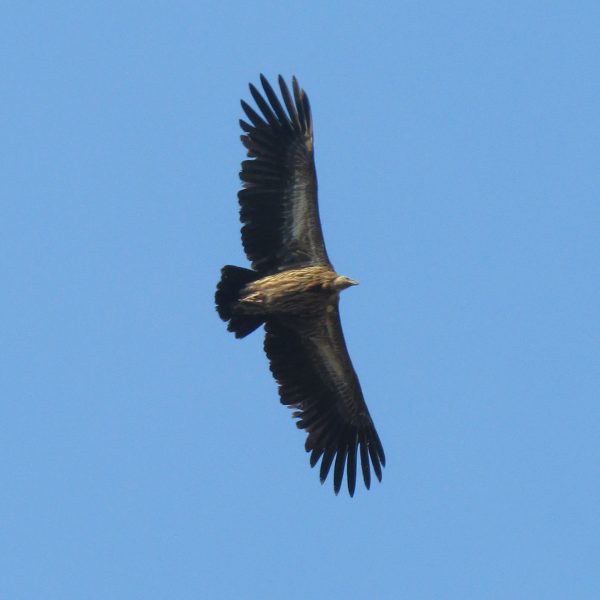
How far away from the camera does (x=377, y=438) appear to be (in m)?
19.3

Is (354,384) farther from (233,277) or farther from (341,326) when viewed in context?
(233,277)

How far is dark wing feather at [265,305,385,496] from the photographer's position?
1873 centimetres

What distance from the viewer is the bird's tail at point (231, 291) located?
17906 mm

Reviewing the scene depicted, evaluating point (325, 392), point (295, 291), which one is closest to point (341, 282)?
point (295, 291)

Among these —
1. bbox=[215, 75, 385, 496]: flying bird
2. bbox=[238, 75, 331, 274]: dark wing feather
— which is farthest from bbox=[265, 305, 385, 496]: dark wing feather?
bbox=[238, 75, 331, 274]: dark wing feather

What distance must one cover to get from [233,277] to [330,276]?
4.40 ft

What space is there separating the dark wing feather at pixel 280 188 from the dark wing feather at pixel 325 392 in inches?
38.8

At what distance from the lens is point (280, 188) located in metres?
18.2

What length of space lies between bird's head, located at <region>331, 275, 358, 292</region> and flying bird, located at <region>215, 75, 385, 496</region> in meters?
0.01

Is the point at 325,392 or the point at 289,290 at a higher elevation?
the point at 289,290

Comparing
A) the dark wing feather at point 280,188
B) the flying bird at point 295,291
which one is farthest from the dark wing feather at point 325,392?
the dark wing feather at point 280,188

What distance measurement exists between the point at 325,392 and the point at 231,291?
229 cm

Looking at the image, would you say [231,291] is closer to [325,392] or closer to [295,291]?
[295,291]

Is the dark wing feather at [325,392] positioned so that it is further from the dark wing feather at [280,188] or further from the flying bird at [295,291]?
the dark wing feather at [280,188]
